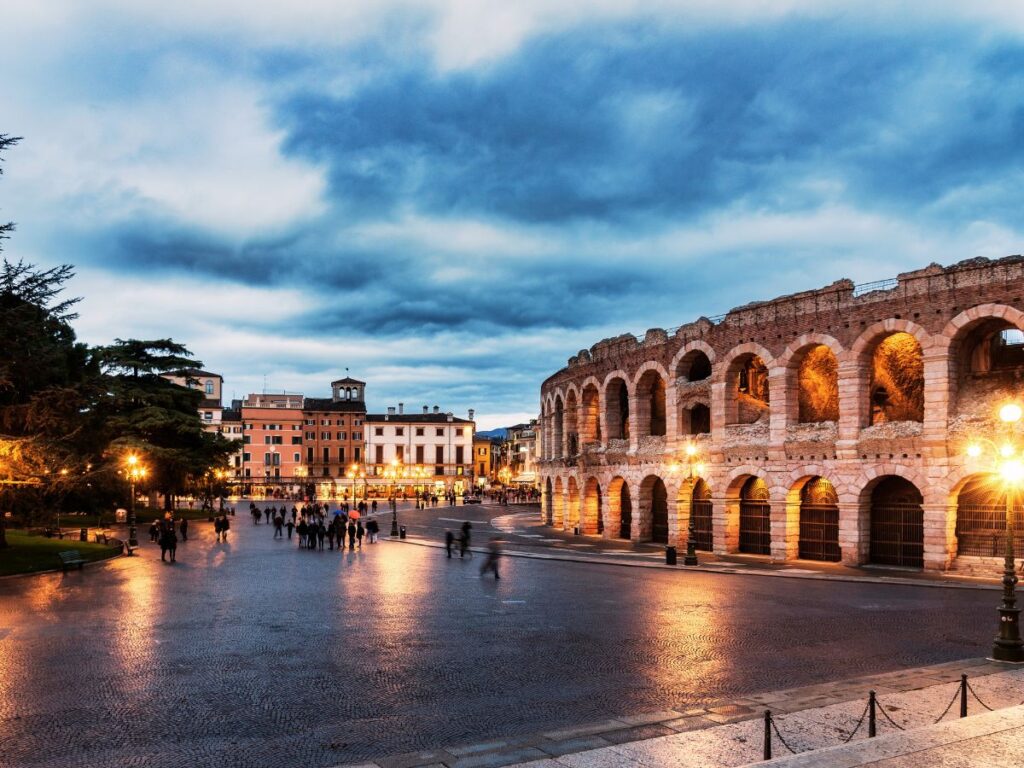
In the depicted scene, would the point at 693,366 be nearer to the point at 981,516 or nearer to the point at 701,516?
the point at 701,516

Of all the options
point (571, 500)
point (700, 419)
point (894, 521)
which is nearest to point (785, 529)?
point (894, 521)

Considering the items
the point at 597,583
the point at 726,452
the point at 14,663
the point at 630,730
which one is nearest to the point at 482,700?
the point at 630,730

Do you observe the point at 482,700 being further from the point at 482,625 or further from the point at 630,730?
the point at 482,625

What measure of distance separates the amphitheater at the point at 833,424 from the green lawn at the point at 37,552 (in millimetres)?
27180

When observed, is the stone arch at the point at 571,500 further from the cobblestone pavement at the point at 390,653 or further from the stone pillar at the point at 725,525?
the cobblestone pavement at the point at 390,653

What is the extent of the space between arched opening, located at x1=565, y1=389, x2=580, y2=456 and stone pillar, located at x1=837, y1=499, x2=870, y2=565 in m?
24.4

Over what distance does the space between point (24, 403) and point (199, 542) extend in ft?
48.8

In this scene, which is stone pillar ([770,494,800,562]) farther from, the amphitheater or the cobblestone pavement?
the cobblestone pavement

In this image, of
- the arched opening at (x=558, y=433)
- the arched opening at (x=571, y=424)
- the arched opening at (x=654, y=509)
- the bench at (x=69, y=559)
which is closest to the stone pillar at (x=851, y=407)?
the arched opening at (x=654, y=509)

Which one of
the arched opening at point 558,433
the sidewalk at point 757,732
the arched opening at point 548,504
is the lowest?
the arched opening at point 548,504

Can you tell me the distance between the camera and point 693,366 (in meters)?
47.5

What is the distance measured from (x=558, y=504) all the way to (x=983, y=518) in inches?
1298

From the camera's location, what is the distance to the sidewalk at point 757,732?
9570 mm

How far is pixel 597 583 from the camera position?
27.2m
